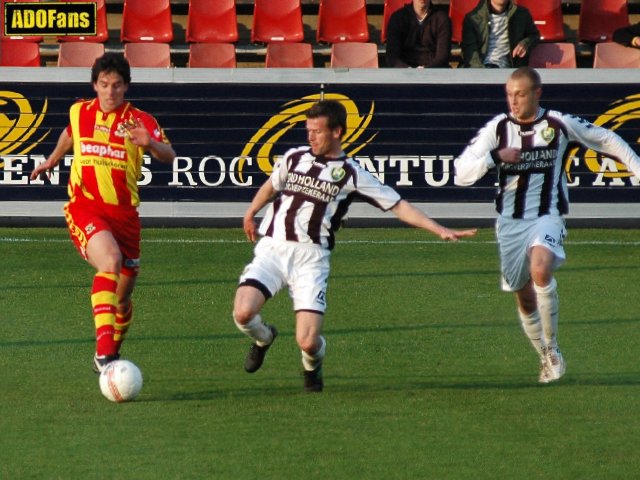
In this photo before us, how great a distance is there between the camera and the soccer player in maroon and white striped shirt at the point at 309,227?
721cm

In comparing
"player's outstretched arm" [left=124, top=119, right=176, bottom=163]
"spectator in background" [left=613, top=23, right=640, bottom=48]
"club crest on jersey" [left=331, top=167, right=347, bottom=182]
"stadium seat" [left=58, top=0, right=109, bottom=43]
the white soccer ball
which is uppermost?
"stadium seat" [left=58, top=0, right=109, bottom=43]

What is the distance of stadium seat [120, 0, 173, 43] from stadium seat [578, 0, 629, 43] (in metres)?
5.78

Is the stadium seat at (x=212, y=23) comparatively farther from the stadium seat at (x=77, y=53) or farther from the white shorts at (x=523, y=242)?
the white shorts at (x=523, y=242)

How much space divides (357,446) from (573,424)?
1.21 m

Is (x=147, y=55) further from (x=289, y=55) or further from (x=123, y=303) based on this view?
(x=123, y=303)

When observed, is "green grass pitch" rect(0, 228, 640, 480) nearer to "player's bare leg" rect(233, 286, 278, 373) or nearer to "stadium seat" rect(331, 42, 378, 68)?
"player's bare leg" rect(233, 286, 278, 373)

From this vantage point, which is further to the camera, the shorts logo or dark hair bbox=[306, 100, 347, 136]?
the shorts logo

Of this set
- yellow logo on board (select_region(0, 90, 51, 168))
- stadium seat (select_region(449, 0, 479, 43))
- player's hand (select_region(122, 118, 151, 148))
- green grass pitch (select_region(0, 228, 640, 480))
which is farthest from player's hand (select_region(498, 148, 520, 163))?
stadium seat (select_region(449, 0, 479, 43))

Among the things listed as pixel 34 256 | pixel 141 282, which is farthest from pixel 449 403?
pixel 34 256

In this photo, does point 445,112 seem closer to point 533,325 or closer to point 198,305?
point 198,305

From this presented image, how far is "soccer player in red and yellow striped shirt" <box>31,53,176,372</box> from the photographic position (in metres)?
7.13

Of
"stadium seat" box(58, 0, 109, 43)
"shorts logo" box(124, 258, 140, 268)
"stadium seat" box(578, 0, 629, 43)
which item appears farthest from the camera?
"stadium seat" box(578, 0, 629, 43)

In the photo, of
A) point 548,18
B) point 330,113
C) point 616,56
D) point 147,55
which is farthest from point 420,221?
point 548,18

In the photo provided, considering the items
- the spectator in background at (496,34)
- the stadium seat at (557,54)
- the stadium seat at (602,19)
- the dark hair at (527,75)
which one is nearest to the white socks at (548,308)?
the dark hair at (527,75)
